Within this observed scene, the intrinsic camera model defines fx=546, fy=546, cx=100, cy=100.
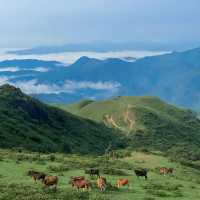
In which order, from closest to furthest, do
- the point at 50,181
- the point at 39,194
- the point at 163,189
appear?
the point at 39,194 < the point at 50,181 < the point at 163,189

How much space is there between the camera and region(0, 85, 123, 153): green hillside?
128250 millimetres

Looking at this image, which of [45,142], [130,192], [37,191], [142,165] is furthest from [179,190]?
[45,142]

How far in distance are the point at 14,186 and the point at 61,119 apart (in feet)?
503

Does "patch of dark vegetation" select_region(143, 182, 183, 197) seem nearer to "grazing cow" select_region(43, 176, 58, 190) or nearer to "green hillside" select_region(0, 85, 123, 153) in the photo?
"grazing cow" select_region(43, 176, 58, 190)

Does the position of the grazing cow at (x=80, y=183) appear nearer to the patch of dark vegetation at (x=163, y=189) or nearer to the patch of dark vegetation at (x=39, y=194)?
the patch of dark vegetation at (x=39, y=194)

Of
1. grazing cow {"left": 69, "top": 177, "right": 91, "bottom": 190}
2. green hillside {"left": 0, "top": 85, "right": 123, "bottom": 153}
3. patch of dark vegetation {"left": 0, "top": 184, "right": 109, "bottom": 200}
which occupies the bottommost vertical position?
patch of dark vegetation {"left": 0, "top": 184, "right": 109, "bottom": 200}

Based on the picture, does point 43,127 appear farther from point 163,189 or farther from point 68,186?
point 68,186

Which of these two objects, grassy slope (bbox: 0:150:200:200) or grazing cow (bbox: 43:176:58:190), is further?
grazing cow (bbox: 43:176:58:190)

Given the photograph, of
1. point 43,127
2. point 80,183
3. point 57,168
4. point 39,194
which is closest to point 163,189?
point 80,183

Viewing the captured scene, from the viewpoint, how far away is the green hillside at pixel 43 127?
128 meters

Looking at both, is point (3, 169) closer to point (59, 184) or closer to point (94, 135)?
point (59, 184)

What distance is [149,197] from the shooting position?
127 ft

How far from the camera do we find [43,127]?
6570 inches

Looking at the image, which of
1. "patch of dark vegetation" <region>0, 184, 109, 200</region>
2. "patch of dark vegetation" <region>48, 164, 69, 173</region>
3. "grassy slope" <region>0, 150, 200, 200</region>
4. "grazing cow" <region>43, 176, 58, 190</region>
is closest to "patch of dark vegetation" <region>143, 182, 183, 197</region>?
"grassy slope" <region>0, 150, 200, 200</region>
